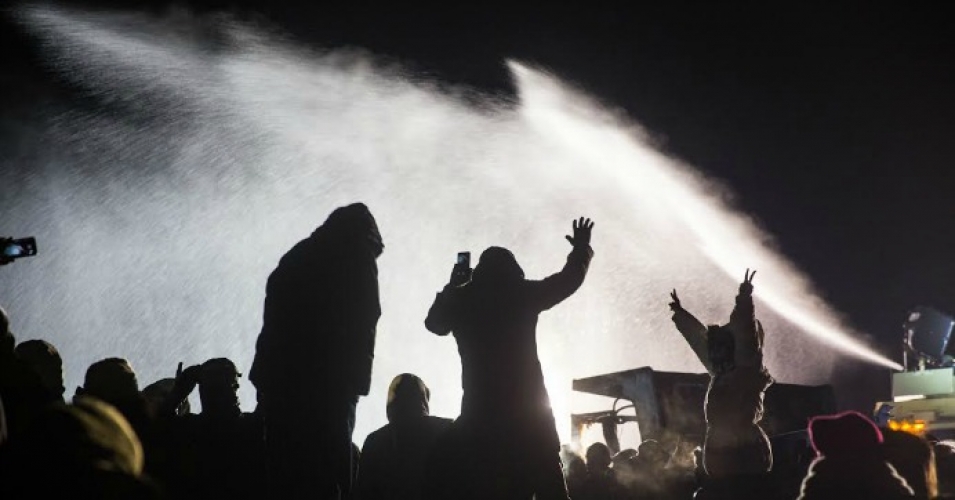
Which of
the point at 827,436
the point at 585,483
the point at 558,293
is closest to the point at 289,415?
the point at 558,293

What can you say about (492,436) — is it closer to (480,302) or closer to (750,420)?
(480,302)

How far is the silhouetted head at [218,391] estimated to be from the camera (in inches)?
213

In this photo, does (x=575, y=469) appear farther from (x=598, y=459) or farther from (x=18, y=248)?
(x=18, y=248)

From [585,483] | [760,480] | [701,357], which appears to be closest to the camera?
[760,480]

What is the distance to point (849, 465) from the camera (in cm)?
405

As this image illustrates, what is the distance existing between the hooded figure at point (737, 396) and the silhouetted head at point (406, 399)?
2.62m

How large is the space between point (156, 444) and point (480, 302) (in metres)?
2.67

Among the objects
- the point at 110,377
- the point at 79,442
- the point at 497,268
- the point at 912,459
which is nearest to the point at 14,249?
the point at 110,377

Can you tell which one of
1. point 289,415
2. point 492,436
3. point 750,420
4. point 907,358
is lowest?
point 907,358

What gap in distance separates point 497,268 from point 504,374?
85cm

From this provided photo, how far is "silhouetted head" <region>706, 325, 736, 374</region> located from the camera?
6.62 metres

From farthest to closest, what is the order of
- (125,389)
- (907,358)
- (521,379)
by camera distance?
(907,358) → (521,379) → (125,389)

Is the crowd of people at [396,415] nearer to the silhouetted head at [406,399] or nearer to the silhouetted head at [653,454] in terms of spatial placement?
the silhouetted head at [406,399]

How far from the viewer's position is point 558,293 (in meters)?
5.50
